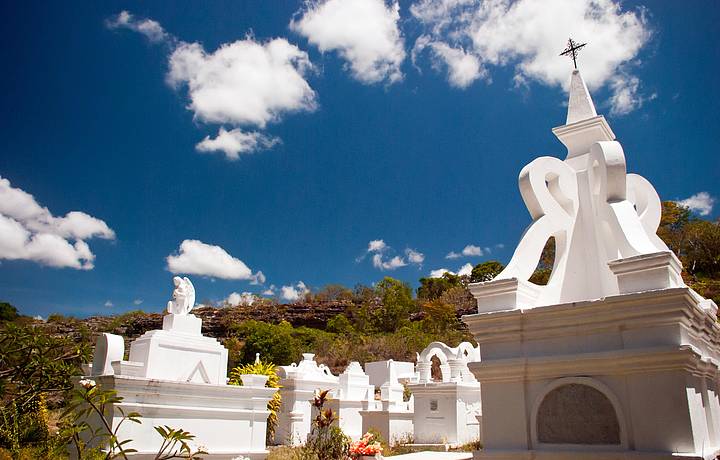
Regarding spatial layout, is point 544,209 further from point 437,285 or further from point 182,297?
point 437,285

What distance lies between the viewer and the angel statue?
37.1ft

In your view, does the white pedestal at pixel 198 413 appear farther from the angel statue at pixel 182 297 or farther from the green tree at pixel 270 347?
the green tree at pixel 270 347

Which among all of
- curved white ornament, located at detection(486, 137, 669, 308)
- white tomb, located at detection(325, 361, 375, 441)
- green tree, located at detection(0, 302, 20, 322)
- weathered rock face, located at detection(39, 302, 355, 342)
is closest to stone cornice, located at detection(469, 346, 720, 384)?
curved white ornament, located at detection(486, 137, 669, 308)

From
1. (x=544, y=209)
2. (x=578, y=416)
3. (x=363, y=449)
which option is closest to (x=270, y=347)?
(x=363, y=449)

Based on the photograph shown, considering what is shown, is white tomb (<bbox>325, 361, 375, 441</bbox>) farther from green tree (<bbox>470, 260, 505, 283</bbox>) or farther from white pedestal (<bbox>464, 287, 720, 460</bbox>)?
green tree (<bbox>470, 260, 505, 283</bbox>)

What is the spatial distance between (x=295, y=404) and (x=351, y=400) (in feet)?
9.08

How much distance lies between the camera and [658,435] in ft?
19.3

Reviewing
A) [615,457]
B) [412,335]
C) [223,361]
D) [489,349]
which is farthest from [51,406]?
[412,335]

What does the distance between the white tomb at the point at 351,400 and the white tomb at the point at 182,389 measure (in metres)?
10.0

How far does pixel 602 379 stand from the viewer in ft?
20.9

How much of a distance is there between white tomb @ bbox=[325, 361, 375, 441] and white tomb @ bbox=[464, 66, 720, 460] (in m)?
14.6

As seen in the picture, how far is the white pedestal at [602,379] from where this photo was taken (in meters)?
5.89

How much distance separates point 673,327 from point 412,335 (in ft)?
130

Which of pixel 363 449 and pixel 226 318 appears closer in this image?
pixel 363 449
